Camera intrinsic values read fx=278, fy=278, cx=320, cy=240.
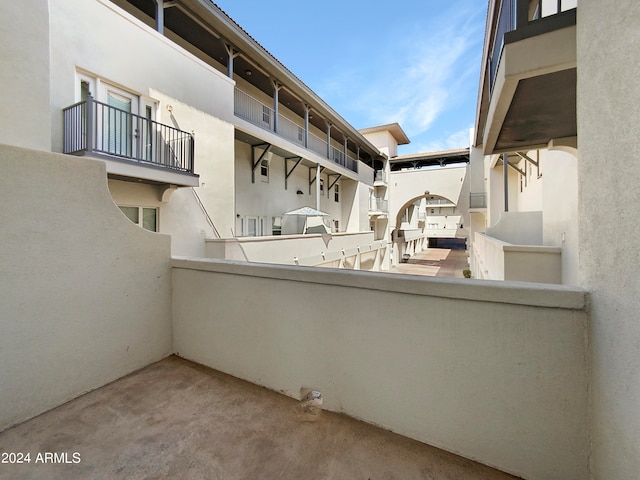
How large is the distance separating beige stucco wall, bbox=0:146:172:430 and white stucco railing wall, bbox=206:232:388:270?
425 cm

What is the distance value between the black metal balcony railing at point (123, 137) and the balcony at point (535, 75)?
6.15 metres

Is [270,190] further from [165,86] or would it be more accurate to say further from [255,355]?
[255,355]

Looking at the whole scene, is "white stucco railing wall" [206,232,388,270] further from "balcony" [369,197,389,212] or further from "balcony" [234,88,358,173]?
"balcony" [234,88,358,173]

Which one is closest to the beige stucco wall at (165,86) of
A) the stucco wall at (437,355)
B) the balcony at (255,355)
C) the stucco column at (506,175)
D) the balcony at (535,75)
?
the balcony at (255,355)

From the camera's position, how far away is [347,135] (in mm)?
18531

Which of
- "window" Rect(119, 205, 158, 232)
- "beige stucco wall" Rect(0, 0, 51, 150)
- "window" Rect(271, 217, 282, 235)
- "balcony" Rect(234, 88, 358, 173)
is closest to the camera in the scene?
"beige stucco wall" Rect(0, 0, 51, 150)

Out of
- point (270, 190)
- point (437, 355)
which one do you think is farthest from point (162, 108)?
point (437, 355)

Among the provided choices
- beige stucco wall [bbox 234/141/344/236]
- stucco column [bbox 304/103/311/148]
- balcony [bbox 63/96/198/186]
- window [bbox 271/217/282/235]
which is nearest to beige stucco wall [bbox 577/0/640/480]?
balcony [bbox 63/96/198/186]

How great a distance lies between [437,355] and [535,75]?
2.78 metres

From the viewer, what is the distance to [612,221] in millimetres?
1463

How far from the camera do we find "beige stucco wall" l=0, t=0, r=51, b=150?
11.0 feet

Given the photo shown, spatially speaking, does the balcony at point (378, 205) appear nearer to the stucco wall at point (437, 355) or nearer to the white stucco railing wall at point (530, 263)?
the white stucco railing wall at point (530, 263)

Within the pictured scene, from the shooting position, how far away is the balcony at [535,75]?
2.51m

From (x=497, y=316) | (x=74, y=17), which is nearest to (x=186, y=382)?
(x=497, y=316)
